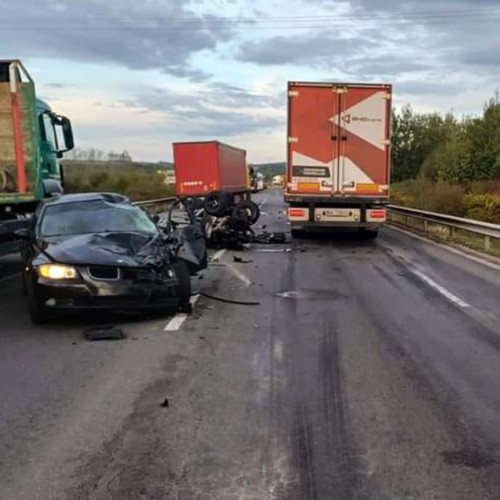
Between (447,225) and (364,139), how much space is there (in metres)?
3.36

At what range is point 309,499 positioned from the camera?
3.67 metres

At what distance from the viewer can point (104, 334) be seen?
301 inches

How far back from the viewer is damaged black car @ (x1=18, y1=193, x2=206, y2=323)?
7.96 metres

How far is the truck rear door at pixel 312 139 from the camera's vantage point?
1834 cm

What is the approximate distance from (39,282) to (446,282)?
6.75m

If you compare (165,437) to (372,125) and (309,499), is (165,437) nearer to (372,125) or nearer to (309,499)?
(309,499)

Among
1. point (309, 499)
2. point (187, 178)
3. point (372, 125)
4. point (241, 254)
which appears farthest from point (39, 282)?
point (187, 178)

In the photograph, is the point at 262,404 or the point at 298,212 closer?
the point at 262,404

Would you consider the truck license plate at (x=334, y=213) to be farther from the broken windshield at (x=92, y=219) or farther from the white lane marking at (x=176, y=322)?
the white lane marking at (x=176, y=322)

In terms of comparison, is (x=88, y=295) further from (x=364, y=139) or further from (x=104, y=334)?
(x=364, y=139)

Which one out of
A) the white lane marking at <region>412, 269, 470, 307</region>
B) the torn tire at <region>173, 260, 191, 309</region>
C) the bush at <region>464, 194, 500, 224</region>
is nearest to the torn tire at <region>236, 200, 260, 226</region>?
the white lane marking at <region>412, 269, 470, 307</region>

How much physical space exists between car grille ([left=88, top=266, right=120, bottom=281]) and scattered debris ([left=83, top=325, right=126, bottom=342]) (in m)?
0.59

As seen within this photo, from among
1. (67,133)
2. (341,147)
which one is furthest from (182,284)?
(341,147)

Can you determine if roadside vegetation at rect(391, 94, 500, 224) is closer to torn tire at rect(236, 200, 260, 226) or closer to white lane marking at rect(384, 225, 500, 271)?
white lane marking at rect(384, 225, 500, 271)
